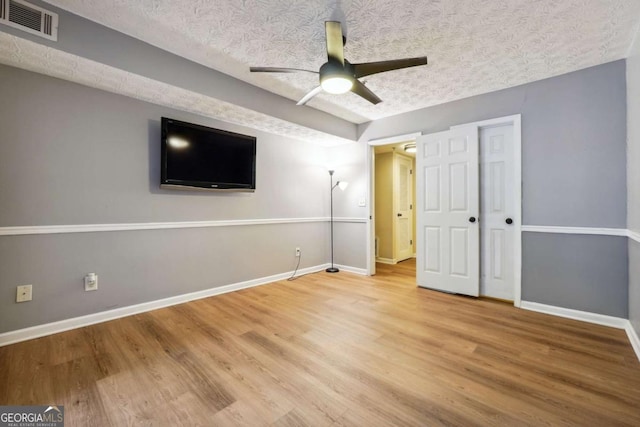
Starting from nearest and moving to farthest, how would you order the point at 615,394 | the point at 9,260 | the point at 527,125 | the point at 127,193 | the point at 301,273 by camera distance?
1. the point at 615,394
2. the point at 9,260
3. the point at 127,193
4. the point at 527,125
5. the point at 301,273

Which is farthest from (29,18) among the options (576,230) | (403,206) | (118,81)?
(403,206)

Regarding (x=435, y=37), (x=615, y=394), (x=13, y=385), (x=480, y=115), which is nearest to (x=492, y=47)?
(x=435, y=37)

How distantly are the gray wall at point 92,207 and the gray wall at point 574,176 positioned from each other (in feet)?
11.1

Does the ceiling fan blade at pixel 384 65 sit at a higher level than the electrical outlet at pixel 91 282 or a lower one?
higher

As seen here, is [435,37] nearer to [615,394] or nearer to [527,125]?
[527,125]

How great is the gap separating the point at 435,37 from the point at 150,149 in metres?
2.86

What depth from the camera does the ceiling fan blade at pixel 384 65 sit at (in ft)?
6.27

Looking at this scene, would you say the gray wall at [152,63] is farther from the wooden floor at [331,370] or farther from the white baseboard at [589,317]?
the white baseboard at [589,317]

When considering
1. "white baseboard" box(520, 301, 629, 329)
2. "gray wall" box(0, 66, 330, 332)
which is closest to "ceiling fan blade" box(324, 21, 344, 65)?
"gray wall" box(0, 66, 330, 332)

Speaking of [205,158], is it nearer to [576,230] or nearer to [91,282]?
[91,282]

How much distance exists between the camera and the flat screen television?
9.13 ft

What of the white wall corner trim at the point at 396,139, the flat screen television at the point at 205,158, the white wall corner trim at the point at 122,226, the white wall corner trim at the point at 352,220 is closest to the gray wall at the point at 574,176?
the white wall corner trim at the point at 396,139

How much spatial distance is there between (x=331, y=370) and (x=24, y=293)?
250cm

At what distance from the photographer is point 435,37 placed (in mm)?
2150
